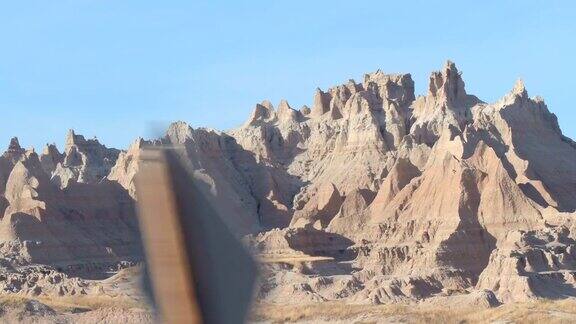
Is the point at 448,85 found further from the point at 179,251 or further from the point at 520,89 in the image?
the point at 179,251

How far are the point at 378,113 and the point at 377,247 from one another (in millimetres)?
52524

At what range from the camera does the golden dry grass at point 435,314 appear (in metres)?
35.2

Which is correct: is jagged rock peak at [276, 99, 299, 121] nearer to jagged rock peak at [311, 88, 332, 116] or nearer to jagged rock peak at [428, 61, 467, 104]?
jagged rock peak at [311, 88, 332, 116]

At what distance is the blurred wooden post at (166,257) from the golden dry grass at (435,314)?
98.9 ft

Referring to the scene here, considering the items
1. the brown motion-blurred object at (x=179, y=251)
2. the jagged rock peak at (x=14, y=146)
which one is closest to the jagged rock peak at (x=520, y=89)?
the jagged rock peak at (x=14, y=146)

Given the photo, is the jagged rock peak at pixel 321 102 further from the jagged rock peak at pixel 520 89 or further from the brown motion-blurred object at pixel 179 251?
the brown motion-blurred object at pixel 179 251

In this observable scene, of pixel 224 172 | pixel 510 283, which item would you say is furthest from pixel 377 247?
pixel 224 172

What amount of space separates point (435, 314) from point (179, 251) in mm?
37560

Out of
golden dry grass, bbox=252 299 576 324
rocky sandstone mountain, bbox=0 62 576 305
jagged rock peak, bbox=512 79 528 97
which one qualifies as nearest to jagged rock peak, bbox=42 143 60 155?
rocky sandstone mountain, bbox=0 62 576 305

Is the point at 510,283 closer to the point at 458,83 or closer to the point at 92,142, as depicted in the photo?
the point at 458,83

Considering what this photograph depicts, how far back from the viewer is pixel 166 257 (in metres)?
3.33

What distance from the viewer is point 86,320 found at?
3644 centimetres

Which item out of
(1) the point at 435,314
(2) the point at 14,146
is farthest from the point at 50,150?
(1) the point at 435,314

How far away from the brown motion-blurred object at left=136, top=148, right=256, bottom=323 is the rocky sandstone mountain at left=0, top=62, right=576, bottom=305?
41.7 metres
